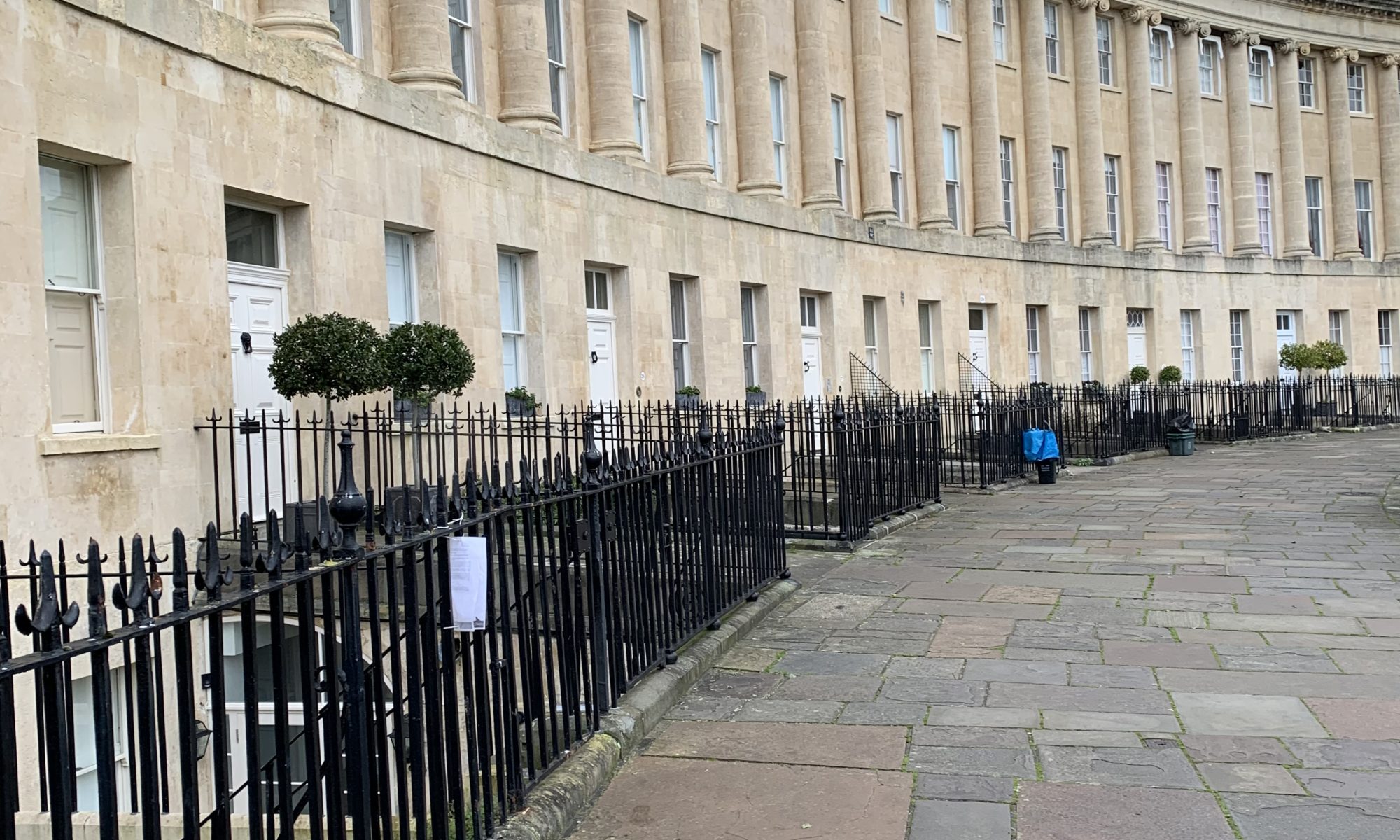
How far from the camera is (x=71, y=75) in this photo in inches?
344

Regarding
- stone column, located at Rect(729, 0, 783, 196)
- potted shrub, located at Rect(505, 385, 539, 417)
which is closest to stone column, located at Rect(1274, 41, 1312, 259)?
stone column, located at Rect(729, 0, 783, 196)

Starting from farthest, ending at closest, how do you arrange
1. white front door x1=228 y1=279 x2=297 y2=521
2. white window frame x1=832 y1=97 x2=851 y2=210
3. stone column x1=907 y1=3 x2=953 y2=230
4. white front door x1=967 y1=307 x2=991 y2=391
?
white front door x1=967 y1=307 x2=991 y2=391, stone column x1=907 y1=3 x2=953 y2=230, white window frame x1=832 y1=97 x2=851 y2=210, white front door x1=228 y1=279 x2=297 y2=521

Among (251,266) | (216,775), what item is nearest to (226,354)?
(251,266)

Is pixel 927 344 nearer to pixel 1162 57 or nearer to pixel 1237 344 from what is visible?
pixel 1237 344

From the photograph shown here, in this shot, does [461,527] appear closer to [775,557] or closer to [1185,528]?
[775,557]

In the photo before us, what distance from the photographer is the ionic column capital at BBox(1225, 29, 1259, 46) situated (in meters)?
36.0

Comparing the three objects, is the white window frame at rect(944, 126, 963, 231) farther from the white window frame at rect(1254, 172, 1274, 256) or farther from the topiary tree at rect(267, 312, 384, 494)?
the topiary tree at rect(267, 312, 384, 494)

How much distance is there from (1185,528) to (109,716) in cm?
1275

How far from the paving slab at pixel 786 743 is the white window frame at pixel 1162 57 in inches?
1304

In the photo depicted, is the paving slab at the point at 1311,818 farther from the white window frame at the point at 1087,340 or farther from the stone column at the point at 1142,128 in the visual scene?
the stone column at the point at 1142,128

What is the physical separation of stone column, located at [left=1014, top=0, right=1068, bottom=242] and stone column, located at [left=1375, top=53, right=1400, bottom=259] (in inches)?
580

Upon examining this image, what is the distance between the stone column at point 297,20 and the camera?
11.8m

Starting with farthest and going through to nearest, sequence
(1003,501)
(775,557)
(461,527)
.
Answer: (1003,501), (775,557), (461,527)

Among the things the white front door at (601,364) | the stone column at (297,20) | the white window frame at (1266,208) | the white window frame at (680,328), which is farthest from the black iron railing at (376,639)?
the white window frame at (1266,208)
